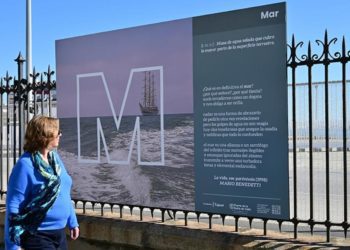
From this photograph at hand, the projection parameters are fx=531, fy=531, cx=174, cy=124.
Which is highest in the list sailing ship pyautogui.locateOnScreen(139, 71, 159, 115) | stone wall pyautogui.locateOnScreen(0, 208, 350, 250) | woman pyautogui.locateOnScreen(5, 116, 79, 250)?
sailing ship pyautogui.locateOnScreen(139, 71, 159, 115)

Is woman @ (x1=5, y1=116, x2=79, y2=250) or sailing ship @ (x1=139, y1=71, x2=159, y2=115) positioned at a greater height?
sailing ship @ (x1=139, y1=71, x2=159, y2=115)

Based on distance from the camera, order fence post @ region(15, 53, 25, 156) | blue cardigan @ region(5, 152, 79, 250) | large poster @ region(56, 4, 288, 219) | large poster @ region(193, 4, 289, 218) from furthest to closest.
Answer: fence post @ region(15, 53, 25, 156)
large poster @ region(56, 4, 288, 219)
large poster @ region(193, 4, 289, 218)
blue cardigan @ region(5, 152, 79, 250)

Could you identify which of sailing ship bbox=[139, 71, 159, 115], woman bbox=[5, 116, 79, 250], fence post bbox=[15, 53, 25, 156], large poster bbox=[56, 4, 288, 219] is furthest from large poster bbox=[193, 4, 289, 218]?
fence post bbox=[15, 53, 25, 156]

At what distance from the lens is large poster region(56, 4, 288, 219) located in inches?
212

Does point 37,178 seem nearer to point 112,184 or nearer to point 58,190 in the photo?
point 58,190

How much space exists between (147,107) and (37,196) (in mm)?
2452

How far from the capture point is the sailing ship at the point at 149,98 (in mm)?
5902

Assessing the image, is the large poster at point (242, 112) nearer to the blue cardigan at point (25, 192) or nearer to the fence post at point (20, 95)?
the blue cardigan at point (25, 192)

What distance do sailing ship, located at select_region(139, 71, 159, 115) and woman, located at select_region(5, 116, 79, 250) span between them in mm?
2104

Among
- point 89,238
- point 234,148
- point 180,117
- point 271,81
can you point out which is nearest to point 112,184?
point 89,238

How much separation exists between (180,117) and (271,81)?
1.12 meters

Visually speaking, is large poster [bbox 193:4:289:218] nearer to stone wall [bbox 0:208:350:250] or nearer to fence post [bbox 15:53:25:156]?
stone wall [bbox 0:208:350:250]

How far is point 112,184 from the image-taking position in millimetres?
6340

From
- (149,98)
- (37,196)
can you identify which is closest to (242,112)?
(149,98)
